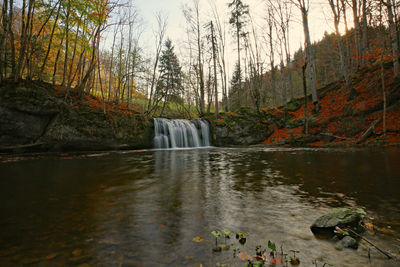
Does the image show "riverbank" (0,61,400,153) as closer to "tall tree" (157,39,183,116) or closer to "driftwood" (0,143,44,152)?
"driftwood" (0,143,44,152)

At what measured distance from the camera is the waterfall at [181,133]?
16.6 m

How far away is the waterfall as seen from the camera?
54.5 ft

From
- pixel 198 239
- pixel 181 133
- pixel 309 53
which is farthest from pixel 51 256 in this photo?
pixel 309 53

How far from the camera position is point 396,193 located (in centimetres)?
303

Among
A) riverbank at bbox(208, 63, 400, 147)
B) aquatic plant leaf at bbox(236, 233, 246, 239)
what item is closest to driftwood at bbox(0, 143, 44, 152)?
riverbank at bbox(208, 63, 400, 147)

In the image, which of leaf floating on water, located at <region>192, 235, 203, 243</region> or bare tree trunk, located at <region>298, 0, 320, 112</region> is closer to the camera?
leaf floating on water, located at <region>192, 235, 203, 243</region>

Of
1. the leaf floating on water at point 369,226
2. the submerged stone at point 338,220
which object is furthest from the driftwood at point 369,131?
the submerged stone at point 338,220

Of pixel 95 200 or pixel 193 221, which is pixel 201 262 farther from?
pixel 95 200

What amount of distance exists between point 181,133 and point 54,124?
9413mm

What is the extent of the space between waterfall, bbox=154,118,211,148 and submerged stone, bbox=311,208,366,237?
49.5 feet

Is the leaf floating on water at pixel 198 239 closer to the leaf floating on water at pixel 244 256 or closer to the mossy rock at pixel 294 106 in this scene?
the leaf floating on water at pixel 244 256

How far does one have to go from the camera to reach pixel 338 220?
192 centimetres

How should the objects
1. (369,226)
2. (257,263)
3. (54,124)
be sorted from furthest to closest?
1. (54,124)
2. (369,226)
3. (257,263)

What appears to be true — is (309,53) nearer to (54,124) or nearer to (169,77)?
(169,77)
